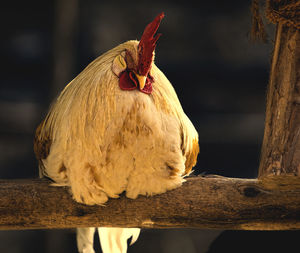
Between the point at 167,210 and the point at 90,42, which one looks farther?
the point at 90,42

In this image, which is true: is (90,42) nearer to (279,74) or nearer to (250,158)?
(250,158)

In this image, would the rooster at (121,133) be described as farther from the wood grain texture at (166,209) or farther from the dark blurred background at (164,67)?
the dark blurred background at (164,67)

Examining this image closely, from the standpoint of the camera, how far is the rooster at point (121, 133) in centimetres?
148

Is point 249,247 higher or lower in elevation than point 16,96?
lower

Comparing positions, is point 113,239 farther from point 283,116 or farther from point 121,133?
point 283,116

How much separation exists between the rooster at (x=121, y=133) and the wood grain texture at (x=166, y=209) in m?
0.03

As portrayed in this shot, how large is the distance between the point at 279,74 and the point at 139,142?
1.49 feet

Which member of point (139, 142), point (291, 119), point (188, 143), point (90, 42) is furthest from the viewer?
point (90, 42)

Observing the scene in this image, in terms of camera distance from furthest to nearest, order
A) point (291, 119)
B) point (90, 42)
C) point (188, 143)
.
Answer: point (90, 42) → point (188, 143) → point (291, 119)

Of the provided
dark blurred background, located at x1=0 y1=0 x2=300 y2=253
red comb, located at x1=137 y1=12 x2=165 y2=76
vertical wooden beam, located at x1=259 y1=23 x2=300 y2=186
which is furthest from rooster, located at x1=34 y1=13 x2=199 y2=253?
dark blurred background, located at x1=0 y1=0 x2=300 y2=253

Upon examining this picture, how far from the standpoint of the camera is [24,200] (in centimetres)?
154

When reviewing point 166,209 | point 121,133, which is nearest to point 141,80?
point 121,133

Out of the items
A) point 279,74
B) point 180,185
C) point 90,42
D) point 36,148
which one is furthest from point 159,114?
point 90,42

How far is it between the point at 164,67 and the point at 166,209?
4.64 ft
